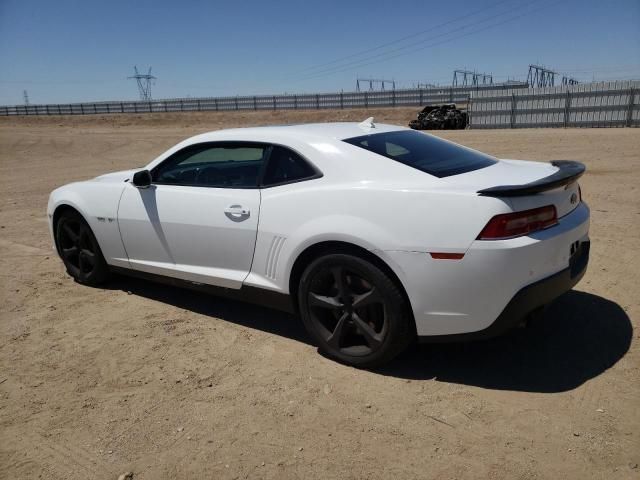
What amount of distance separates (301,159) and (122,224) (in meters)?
1.80

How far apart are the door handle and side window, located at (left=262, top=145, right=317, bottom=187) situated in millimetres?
218

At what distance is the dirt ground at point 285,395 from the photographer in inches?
98.0

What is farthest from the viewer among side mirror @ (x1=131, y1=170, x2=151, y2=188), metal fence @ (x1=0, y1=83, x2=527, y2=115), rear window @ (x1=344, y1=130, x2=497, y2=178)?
metal fence @ (x1=0, y1=83, x2=527, y2=115)

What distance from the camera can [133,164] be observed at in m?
15.7

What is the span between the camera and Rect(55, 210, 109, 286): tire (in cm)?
479

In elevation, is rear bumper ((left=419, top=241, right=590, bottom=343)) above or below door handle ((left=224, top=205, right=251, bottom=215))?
below

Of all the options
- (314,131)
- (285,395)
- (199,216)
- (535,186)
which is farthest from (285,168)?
(535,186)

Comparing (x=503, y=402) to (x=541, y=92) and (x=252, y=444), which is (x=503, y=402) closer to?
(x=252, y=444)

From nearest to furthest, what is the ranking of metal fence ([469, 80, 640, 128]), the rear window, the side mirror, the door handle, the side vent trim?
the rear window → the side vent trim → the door handle → the side mirror → metal fence ([469, 80, 640, 128])

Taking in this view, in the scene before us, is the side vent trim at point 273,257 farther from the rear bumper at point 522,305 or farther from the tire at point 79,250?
the tire at point 79,250

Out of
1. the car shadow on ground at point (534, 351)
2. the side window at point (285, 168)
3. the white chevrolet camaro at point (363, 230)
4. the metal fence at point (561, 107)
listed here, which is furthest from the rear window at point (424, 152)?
the metal fence at point (561, 107)

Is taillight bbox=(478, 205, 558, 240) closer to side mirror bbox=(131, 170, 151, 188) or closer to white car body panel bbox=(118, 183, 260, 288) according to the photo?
white car body panel bbox=(118, 183, 260, 288)

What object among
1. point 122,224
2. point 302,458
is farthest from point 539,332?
point 122,224

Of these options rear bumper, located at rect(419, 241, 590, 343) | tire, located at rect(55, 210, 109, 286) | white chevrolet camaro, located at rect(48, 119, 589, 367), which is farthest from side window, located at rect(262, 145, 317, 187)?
tire, located at rect(55, 210, 109, 286)
